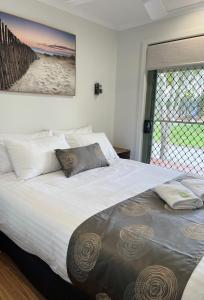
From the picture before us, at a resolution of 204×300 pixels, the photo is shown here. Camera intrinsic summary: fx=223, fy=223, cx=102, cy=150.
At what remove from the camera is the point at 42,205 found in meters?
1.48

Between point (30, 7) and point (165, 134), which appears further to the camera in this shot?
point (165, 134)

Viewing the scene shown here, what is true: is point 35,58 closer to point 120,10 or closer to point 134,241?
point 120,10

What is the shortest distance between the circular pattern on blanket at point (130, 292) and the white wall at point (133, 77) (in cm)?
244

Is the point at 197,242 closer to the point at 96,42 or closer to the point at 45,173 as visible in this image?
the point at 45,173

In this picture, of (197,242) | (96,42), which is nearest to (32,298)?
(197,242)

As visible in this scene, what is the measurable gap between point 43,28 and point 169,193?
217 cm

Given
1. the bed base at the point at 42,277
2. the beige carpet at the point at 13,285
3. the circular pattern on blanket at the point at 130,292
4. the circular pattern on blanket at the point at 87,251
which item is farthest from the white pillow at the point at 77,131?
the circular pattern on blanket at the point at 130,292

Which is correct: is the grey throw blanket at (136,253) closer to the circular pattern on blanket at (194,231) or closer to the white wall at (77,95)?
the circular pattern on blanket at (194,231)

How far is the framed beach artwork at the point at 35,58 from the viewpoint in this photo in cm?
221

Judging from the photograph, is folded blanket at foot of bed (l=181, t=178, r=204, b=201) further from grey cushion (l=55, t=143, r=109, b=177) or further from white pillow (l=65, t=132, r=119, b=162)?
white pillow (l=65, t=132, r=119, b=162)

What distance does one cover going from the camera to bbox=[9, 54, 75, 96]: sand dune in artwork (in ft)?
7.91

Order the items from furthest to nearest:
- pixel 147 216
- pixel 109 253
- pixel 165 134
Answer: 1. pixel 165 134
2. pixel 147 216
3. pixel 109 253

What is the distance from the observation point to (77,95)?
2.99 metres

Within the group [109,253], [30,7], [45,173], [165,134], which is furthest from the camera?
[165,134]
